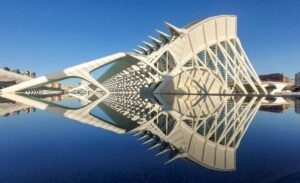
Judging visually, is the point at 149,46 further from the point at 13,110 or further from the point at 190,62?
the point at 13,110

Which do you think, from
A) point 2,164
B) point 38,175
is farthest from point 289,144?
point 2,164

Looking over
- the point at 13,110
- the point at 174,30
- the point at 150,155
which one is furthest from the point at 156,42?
the point at 150,155

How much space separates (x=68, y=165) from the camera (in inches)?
211

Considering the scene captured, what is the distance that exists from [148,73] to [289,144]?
40611 mm

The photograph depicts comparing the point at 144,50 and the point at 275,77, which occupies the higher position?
the point at 144,50

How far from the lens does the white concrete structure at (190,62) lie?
147 ft

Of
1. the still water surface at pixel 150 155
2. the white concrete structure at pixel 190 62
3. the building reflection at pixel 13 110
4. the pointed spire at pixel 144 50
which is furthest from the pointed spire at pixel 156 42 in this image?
the still water surface at pixel 150 155

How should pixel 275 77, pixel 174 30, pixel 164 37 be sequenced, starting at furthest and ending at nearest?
Answer: pixel 275 77 → pixel 164 37 → pixel 174 30

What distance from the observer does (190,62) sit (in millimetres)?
52375

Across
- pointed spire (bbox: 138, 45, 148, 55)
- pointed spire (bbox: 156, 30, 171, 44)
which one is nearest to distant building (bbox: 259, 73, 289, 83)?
pointed spire (bbox: 138, 45, 148, 55)

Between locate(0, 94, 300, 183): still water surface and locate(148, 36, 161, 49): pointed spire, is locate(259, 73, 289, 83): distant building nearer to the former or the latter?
locate(148, 36, 161, 49): pointed spire

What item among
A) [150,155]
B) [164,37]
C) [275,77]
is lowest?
[150,155]

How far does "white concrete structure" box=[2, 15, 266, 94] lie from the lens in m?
44.7

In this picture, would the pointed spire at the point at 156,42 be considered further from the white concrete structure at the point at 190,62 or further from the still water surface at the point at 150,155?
the still water surface at the point at 150,155
